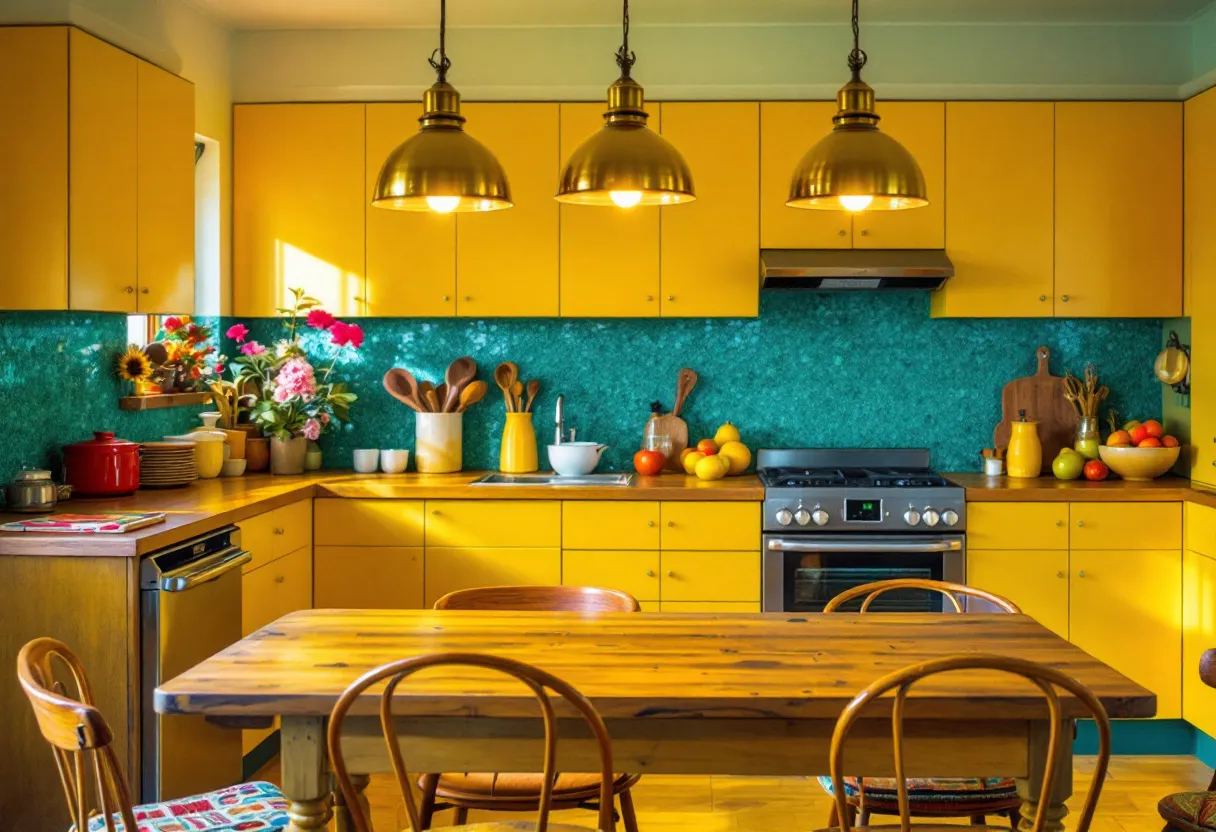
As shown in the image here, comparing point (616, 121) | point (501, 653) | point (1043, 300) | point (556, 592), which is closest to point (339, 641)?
point (501, 653)

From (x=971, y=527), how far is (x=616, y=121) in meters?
2.50

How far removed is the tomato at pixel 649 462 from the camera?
4828mm

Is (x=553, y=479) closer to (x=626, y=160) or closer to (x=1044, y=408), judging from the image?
(x=1044, y=408)

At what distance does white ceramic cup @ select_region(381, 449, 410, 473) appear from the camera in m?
4.91

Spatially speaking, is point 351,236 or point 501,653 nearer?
point 501,653

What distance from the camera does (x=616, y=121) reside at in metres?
2.50

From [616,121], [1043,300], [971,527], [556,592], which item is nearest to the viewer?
[616,121]

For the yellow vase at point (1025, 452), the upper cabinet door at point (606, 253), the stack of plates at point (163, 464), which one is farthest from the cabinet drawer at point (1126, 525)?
the stack of plates at point (163, 464)

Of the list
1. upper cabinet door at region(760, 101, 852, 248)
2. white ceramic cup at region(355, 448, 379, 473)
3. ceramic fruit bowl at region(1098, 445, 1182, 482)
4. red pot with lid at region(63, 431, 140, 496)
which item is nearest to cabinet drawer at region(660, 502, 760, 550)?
upper cabinet door at region(760, 101, 852, 248)

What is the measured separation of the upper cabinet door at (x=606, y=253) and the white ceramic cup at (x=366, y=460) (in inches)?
38.6

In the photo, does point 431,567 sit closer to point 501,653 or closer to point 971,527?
point 971,527

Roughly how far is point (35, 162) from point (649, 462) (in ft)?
7.88

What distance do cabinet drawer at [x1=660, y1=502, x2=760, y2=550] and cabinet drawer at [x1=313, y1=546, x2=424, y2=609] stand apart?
953 millimetres

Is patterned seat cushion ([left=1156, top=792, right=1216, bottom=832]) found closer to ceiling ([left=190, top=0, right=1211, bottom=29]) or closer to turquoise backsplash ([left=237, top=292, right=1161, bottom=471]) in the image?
turquoise backsplash ([left=237, top=292, right=1161, bottom=471])
